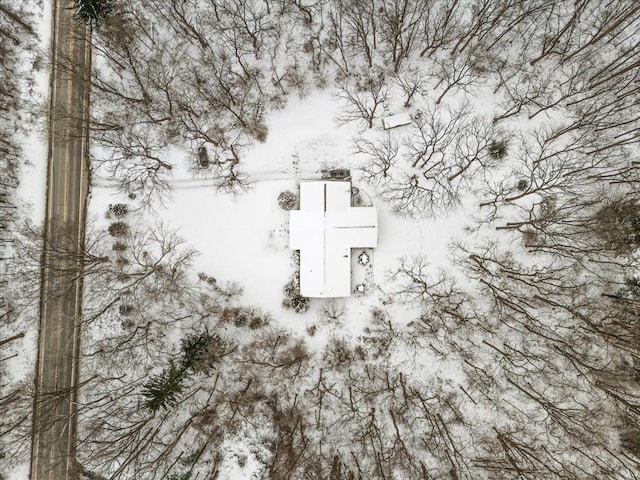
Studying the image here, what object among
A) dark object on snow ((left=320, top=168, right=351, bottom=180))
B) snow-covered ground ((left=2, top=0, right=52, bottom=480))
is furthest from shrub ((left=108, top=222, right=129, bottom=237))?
dark object on snow ((left=320, top=168, right=351, bottom=180))

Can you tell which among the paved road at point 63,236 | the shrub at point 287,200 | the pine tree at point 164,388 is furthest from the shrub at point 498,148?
the paved road at point 63,236

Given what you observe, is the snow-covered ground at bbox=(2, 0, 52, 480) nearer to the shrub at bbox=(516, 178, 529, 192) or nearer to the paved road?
the paved road

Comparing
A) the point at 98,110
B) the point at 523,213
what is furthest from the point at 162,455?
the point at 523,213

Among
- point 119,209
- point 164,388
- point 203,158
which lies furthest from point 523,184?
point 119,209

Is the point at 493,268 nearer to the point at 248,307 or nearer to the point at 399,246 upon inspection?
the point at 399,246

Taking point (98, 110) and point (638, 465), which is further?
point (98, 110)

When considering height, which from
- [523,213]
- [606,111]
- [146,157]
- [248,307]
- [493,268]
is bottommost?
[248,307]

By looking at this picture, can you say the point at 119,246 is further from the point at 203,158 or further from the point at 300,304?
the point at 300,304

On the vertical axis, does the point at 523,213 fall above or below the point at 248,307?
above
